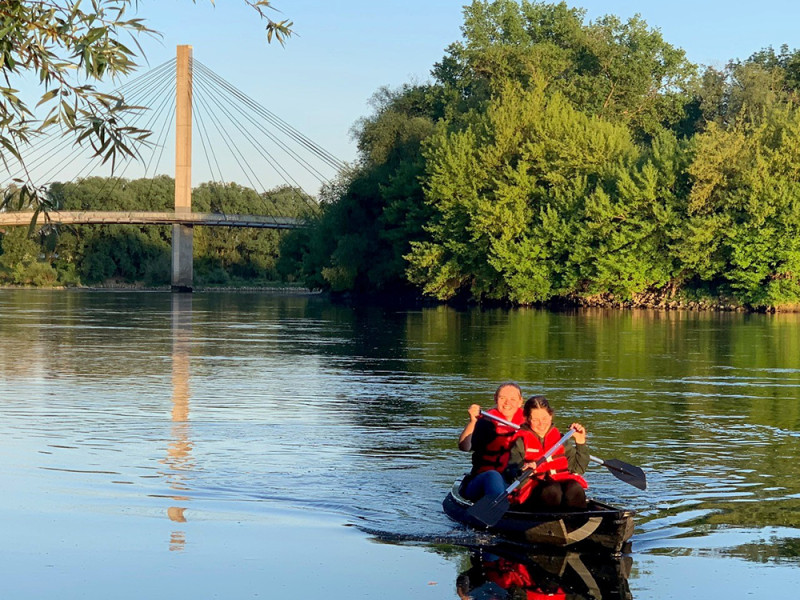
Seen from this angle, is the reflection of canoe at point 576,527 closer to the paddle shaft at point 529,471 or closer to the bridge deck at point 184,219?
the paddle shaft at point 529,471

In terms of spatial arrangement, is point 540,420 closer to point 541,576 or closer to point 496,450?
point 496,450

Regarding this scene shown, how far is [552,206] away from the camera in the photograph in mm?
63750

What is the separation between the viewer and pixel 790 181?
5844 cm

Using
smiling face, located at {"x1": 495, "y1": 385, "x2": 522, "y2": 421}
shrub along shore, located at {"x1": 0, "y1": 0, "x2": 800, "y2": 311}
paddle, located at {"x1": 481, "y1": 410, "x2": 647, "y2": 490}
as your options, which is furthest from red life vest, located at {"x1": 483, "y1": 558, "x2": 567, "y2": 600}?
shrub along shore, located at {"x1": 0, "y1": 0, "x2": 800, "y2": 311}

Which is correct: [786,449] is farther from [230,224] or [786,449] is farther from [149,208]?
[149,208]

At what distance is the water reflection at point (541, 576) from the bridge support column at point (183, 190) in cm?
7675

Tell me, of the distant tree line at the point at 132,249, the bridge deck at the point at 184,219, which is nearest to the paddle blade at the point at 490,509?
the bridge deck at the point at 184,219

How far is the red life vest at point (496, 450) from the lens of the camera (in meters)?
10.9

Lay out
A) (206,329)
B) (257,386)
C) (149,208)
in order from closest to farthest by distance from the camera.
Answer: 1. (257,386)
2. (206,329)
3. (149,208)

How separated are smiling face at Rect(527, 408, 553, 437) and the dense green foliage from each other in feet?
162

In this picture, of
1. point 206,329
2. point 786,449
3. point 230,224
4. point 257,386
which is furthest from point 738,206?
point 786,449

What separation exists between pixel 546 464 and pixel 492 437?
3.63ft

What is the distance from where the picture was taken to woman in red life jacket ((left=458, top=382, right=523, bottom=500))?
1081cm

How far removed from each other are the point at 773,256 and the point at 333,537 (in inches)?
1993
